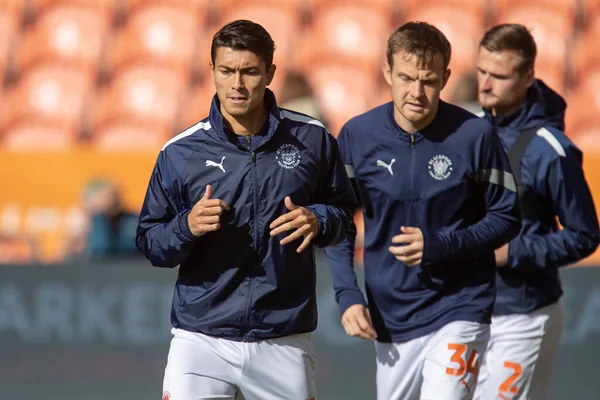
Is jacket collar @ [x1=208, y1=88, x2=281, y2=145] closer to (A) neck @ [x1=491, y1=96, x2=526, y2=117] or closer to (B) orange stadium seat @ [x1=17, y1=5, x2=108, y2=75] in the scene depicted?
(A) neck @ [x1=491, y1=96, x2=526, y2=117]

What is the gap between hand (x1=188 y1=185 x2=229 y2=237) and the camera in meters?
3.91

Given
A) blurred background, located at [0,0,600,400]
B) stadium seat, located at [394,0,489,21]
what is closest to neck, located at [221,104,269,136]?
blurred background, located at [0,0,600,400]

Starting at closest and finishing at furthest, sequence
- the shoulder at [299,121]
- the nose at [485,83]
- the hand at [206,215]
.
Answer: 1. the hand at [206,215]
2. the shoulder at [299,121]
3. the nose at [485,83]

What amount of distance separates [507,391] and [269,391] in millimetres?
1362

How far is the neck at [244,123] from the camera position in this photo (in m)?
4.26

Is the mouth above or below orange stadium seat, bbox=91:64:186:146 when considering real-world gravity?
above

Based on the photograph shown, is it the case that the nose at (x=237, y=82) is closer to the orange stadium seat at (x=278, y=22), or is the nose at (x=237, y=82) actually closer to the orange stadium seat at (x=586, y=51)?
the orange stadium seat at (x=278, y=22)

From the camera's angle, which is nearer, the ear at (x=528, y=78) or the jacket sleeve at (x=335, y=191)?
the jacket sleeve at (x=335, y=191)

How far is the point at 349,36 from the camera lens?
11.2m

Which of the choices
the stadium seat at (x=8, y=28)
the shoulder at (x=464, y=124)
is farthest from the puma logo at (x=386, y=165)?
the stadium seat at (x=8, y=28)

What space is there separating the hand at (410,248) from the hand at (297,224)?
0.51m

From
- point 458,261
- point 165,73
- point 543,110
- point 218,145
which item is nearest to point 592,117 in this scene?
point 165,73

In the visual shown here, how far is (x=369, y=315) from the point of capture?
4.73m

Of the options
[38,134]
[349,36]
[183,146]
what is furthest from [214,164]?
[349,36]
